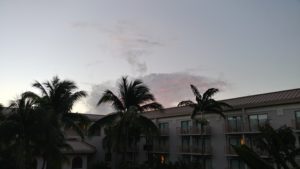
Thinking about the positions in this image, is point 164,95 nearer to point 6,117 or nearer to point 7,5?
point 6,117

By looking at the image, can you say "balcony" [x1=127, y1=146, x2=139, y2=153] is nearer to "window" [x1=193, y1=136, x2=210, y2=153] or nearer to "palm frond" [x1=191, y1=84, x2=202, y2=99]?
"window" [x1=193, y1=136, x2=210, y2=153]

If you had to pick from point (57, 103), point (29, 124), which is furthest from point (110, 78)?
point (29, 124)

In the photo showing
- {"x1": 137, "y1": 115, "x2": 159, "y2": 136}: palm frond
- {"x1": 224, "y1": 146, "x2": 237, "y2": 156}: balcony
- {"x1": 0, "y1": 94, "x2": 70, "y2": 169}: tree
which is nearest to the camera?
{"x1": 0, "y1": 94, "x2": 70, "y2": 169}: tree

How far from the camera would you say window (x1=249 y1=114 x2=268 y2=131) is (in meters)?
28.2

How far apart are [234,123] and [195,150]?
6084 millimetres

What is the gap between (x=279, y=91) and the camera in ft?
95.3

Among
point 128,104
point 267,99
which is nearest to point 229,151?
point 267,99

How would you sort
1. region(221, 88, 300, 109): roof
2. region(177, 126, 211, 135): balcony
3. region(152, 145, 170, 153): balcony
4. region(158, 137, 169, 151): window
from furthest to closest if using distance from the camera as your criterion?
1. region(158, 137, 169, 151): window
2. region(152, 145, 170, 153): balcony
3. region(177, 126, 211, 135): balcony
4. region(221, 88, 300, 109): roof

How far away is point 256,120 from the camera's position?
28797 millimetres

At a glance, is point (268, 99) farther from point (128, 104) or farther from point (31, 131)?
point (31, 131)

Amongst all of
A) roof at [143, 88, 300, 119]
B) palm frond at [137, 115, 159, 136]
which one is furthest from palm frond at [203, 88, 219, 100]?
palm frond at [137, 115, 159, 136]

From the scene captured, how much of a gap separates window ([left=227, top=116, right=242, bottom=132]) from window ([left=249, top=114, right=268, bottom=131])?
1.31 m

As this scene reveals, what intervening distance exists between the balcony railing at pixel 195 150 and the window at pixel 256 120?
605 centimetres

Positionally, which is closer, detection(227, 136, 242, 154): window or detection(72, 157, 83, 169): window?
detection(227, 136, 242, 154): window
